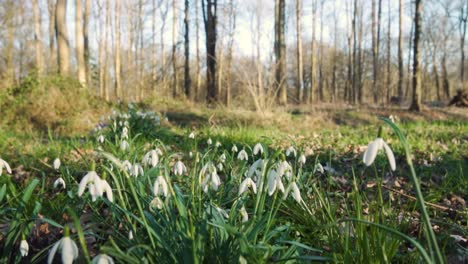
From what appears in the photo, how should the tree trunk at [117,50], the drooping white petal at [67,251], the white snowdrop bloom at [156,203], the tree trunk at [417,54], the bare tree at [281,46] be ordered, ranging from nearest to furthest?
the drooping white petal at [67,251]
the white snowdrop bloom at [156,203]
the tree trunk at [417,54]
the bare tree at [281,46]
the tree trunk at [117,50]

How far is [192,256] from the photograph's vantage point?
1.27 meters

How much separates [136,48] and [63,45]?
610 inches

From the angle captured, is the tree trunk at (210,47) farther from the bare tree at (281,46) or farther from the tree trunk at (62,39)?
the tree trunk at (62,39)

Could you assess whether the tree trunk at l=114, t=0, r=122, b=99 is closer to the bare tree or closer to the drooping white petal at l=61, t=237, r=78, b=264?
the bare tree

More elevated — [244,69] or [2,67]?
[2,67]

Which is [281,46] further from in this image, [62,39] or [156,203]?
[156,203]

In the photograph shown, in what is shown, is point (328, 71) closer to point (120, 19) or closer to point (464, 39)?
point (464, 39)

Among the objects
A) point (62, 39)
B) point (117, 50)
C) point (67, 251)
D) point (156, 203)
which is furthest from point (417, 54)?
point (117, 50)

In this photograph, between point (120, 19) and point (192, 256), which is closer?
point (192, 256)

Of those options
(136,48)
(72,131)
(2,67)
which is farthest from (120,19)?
(72,131)

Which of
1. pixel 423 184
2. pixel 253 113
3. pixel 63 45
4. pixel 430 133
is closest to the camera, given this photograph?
pixel 423 184

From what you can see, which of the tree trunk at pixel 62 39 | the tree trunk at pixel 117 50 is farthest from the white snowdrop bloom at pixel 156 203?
the tree trunk at pixel 117 50


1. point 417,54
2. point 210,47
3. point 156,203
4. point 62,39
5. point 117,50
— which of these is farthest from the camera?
point 117,50

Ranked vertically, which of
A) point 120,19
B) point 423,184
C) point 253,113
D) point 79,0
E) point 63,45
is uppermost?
point 120,19
